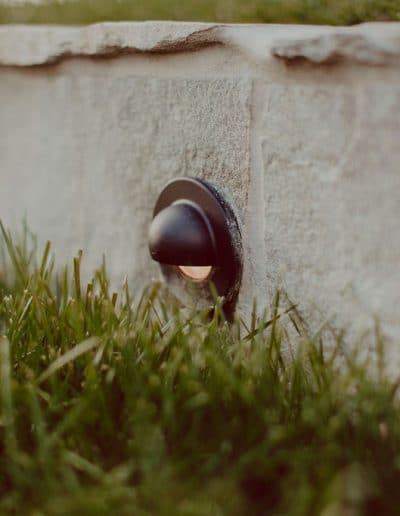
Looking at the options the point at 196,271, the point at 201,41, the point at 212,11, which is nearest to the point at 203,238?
the point at 196,271

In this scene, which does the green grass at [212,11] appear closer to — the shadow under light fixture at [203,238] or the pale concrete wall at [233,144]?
the pale concrete wall at [233,144]

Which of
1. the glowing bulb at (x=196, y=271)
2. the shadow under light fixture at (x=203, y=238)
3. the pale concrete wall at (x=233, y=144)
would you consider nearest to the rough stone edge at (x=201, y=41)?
the pale concrete wall at (x=233, y=144)

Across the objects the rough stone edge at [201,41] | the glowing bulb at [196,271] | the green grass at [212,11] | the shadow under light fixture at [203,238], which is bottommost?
the glowing bulb at [196,271]

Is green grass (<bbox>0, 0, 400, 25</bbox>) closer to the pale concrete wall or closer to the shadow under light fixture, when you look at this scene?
the pale concrete wall

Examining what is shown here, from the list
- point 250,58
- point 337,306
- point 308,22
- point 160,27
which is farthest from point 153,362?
point 308,22

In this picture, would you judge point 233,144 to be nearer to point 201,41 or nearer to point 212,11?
point 201,41

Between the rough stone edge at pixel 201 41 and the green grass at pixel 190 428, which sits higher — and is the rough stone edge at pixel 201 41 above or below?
above

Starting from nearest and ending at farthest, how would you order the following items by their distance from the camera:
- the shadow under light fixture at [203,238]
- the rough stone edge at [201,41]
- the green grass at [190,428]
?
1. the green grass at [190,428]
2. the rough stone edge at [201,41]
3. the shadow under light fixture at [203,238]

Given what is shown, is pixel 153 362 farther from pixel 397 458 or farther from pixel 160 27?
pixel 160 27
